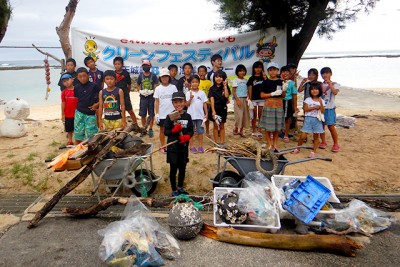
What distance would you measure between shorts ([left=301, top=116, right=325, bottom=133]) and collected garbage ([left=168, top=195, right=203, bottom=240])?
132 inches

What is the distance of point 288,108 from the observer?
278 inches

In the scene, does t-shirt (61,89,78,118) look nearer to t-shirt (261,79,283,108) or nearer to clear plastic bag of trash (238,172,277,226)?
t-shirt (261,79,283,108)

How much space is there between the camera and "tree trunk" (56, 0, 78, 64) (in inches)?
312

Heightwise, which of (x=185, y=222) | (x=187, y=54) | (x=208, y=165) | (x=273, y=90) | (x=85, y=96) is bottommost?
(x=185, y=222)

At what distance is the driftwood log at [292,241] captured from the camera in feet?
11.4

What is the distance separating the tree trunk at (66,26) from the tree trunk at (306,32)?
5.54 m

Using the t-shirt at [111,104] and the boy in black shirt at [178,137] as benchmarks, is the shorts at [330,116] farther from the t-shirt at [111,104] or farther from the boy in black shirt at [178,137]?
the t-shirt at [111,104]

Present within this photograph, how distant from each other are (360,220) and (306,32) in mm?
4965

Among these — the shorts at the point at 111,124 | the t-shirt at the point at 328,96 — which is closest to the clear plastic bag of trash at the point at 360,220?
the t-shirt at the point at 328,96

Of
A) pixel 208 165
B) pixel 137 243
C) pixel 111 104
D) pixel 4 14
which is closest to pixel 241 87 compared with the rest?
pixel 208 165

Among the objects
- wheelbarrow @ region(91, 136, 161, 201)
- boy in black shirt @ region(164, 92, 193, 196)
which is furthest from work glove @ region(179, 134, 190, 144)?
wheelbarrow @ region(91, 136, 161, 201)

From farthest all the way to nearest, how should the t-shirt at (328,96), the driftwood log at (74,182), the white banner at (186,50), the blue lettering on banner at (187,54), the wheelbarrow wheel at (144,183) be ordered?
the blue lettering on banner at (187,54)
the white banner at (186,50)
the t-shirt at (328,96)
the wheelbarrow wheel at (144,183)
the driftwood log at (74,182)

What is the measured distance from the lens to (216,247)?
11.9ft

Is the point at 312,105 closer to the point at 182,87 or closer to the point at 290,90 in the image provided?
the point at 290,90
